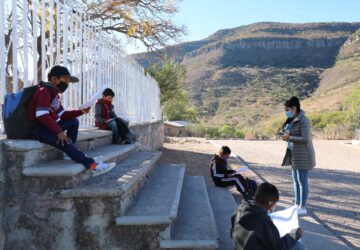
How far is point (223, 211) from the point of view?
5.42 m

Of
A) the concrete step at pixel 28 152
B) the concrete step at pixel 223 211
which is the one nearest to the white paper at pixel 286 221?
the concrete step at pixel 223 211

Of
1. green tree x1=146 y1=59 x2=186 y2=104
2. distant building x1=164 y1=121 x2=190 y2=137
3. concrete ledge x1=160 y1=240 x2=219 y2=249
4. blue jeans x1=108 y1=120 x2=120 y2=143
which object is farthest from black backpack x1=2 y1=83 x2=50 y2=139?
distant building x1=164 y1=121 x2=190 y2=137

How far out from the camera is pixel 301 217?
586 cm

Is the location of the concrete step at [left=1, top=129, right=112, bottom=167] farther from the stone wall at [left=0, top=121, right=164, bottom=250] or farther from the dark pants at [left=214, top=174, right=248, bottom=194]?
the dark pants at [left=214, top=174, right=248, bottom=194]

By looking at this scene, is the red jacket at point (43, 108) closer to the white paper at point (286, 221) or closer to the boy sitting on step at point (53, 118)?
the boy sitting on step at point (53, 118)

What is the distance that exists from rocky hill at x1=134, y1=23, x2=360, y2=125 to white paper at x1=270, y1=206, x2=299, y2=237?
52482mm

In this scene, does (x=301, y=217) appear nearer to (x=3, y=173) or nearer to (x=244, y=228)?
(x=244, y=228)

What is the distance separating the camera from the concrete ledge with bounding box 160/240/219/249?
135 inches

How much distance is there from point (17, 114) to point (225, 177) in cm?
439

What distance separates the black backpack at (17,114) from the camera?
3.54 m

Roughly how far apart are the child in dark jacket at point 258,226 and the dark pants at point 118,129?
3.70 m

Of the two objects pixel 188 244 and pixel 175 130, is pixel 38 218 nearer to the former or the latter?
pixel 188 244

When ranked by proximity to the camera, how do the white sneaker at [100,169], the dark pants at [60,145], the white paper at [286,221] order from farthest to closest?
the white sneaker at [100,169]
the dark pants at [60,145]
the white paper at [286,221]

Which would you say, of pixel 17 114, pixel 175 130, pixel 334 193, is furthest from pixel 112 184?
pixel 175 130
